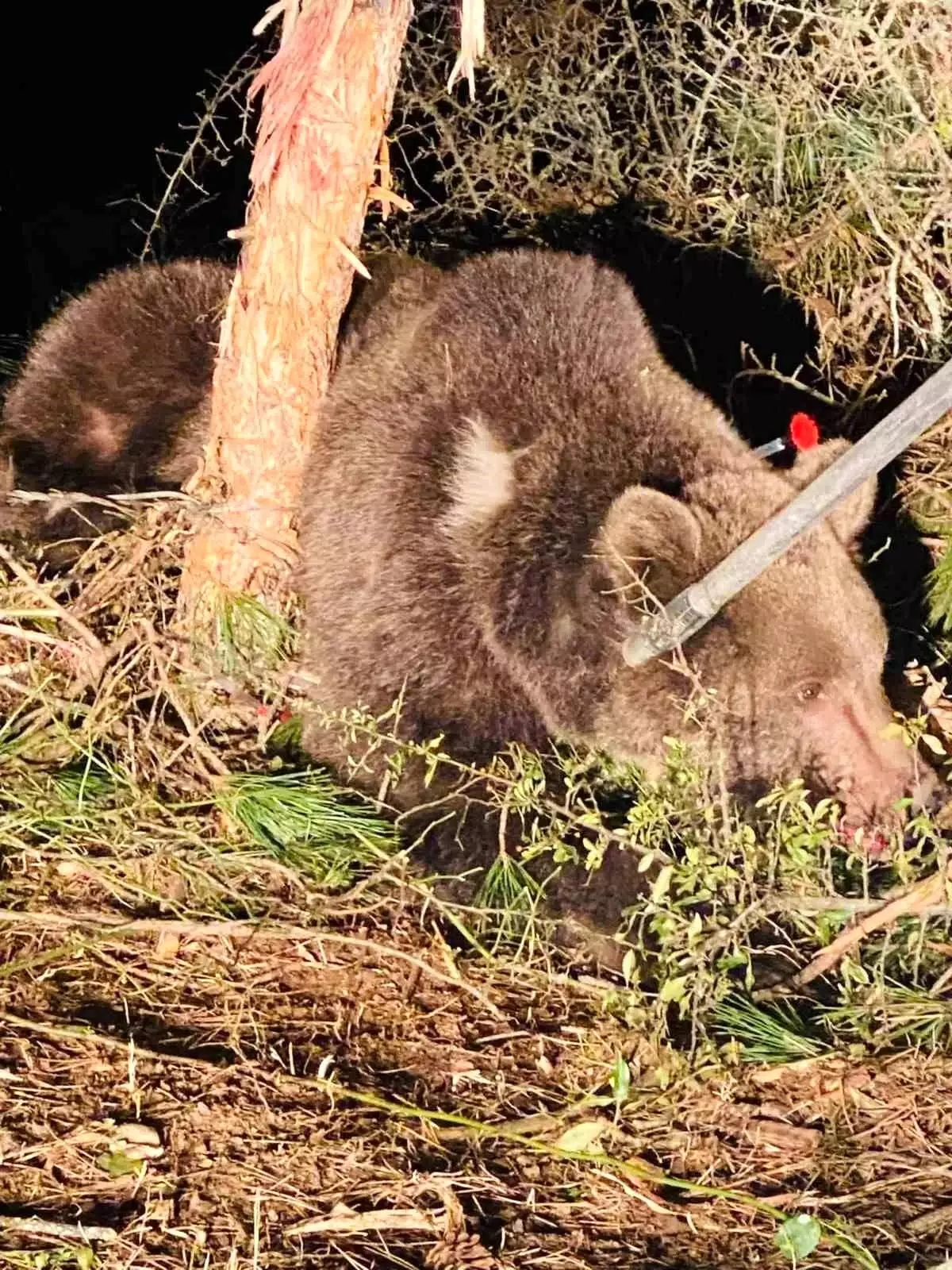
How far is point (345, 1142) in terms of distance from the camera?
11.2 ft

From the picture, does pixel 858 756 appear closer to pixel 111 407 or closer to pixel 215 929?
pixel 215 929

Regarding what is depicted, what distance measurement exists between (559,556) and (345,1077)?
1.44 metres

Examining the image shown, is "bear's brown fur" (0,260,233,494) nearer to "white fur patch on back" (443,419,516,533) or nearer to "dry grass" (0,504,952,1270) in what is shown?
"dry grass" (0,504,952,1270)

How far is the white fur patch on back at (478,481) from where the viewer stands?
4.32 m

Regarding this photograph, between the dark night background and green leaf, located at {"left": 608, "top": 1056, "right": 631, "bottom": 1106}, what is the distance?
544cm

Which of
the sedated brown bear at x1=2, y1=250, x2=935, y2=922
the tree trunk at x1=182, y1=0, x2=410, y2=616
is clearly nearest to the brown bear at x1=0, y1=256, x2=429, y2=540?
the tree trunk at x1=182, y1=0, x2=410, y2=616

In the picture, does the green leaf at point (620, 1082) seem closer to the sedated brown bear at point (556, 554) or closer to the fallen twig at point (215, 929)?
the fallen twig at point (215, 929)

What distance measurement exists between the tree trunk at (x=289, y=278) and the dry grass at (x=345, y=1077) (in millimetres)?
565

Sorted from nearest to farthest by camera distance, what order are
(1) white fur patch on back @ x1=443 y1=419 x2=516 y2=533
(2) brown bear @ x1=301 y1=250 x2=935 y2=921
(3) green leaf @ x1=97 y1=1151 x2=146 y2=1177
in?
1. (3) green leaf @ x1=97 y1=1151 x2=146 y2=1177
2. (2) brown bear @ x1=301 y1=250 x2=935 y2=921
3. (1) white fur patch on back @ x1=443 y1=419 x2=516 y2=533

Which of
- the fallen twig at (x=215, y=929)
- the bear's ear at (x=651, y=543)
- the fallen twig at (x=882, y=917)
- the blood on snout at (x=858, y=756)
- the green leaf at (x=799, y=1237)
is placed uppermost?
the bear's ear at (x=651, y=543)

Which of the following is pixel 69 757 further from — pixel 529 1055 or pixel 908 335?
pixel 908 335

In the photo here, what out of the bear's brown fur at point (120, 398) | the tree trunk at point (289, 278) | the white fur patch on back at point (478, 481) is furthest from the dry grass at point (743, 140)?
the white fur patch on back at point (478, 481)

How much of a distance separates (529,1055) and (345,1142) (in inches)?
21.4

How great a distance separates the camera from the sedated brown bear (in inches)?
159
